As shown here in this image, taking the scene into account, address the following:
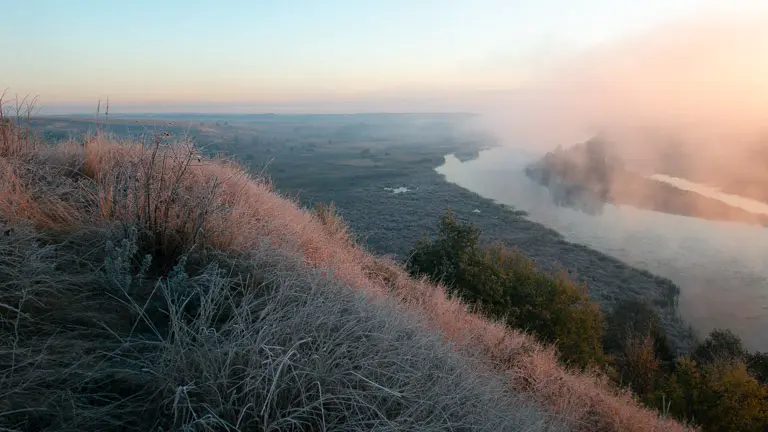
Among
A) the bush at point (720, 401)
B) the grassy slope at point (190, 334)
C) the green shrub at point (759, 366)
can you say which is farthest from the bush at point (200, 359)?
the green shrub at point (759, 366)

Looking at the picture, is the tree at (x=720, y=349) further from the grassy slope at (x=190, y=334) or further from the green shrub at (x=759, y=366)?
the grassy slope at (x=190, y=334)

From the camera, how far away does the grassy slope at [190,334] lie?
81.0 inches

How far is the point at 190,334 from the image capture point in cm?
250

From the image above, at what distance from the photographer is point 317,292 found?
312 cm

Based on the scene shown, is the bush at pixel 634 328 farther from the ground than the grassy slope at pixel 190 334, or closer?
closer

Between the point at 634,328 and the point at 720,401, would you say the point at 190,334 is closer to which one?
the point at 720,401

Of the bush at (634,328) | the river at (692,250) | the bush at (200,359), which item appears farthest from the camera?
the river at (692,250)

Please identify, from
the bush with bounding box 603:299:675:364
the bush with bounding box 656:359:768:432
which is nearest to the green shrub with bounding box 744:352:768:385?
the bush with bounding box 603:299:675:364

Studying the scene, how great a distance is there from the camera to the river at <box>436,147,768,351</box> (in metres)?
23.2

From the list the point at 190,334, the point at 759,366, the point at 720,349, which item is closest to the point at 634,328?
the point at 720,349

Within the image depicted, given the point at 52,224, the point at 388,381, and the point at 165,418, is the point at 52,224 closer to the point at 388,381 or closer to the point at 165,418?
the point at 165,418

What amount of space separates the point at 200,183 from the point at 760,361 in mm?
22029

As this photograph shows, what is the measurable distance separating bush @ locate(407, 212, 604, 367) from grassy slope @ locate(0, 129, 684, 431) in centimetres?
855

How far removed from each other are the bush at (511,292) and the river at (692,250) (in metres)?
11.8
